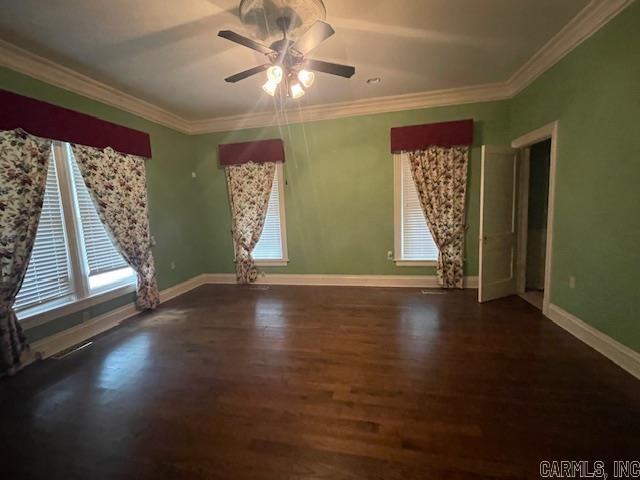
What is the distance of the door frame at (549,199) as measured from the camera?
292 cm

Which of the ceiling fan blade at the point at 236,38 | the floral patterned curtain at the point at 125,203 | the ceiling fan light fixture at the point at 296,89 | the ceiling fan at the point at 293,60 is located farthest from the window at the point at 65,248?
the ceiling fan light fixture at the point at 296,89

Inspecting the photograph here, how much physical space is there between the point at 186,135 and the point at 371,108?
10.3 ft

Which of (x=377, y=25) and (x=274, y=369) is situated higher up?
(x=377, y=25)

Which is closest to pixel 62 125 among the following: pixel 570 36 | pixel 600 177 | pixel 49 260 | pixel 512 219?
pixel 49 260

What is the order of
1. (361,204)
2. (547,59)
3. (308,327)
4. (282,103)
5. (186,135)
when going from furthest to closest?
(186,135) → (361,204) → (282,103) → (308,327) → (547,59)

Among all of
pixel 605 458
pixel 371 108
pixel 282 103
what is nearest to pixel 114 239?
pixel 282 103

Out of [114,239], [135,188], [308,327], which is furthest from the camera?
[135,188]

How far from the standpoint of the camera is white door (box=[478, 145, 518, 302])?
344cm

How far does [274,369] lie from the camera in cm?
234

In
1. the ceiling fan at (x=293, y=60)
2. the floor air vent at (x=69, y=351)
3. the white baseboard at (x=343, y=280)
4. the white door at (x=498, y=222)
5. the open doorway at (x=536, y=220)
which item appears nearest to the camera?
the ceiling fan at (x=293, y=60)

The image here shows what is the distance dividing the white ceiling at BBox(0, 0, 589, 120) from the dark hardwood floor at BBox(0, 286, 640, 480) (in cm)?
286

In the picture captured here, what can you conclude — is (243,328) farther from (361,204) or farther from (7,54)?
(7,54)

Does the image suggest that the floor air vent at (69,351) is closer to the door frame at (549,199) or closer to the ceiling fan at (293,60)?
the ceiling fan at (293,60)

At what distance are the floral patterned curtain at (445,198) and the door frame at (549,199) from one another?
69cm
